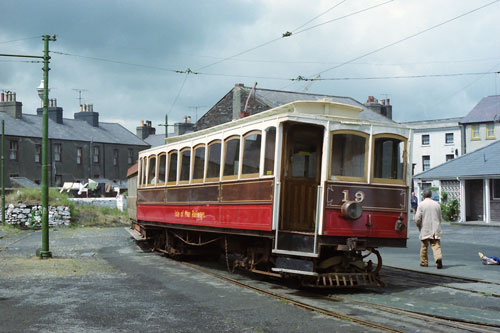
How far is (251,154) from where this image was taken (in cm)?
1104

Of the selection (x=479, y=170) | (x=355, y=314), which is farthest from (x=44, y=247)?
(x=479, y=170)

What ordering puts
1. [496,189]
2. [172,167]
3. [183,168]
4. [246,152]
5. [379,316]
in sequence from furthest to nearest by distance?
1. [496,189]
2. [172,167]
3. [183,168]
4. [246,152]
5. [379,316]

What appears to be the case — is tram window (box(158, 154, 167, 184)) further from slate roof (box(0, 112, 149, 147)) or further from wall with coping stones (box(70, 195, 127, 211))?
slate roof (box(0, 112, 149, 147))

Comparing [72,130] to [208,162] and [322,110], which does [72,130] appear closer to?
[208,162]

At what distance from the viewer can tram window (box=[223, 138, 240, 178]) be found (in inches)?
456

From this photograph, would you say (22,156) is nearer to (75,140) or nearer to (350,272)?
(75,140)

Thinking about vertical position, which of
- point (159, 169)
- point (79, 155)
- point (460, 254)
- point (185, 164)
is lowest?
point (460, 254)

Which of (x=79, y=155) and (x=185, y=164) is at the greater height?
(x=79, y=155)

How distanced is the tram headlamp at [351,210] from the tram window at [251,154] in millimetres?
1724

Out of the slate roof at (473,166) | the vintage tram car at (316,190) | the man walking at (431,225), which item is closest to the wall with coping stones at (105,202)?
the slate roof at (473,166)

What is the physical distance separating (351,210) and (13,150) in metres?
41.1

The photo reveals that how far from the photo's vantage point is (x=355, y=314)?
26.5 ft

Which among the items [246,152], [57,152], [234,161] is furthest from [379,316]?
[57,152]

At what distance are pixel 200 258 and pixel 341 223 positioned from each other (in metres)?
7.51
